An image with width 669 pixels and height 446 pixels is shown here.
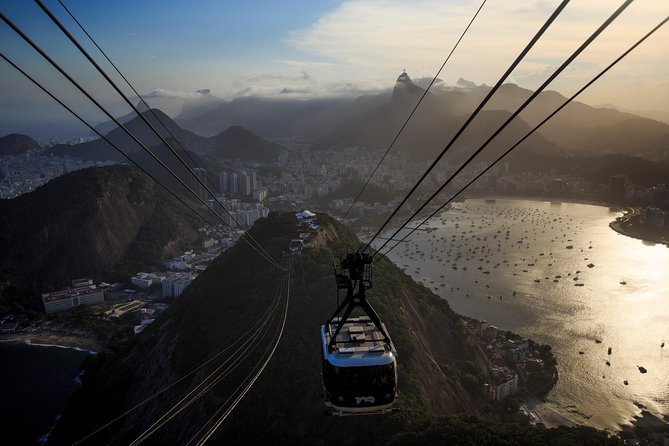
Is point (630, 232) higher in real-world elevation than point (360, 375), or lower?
lower

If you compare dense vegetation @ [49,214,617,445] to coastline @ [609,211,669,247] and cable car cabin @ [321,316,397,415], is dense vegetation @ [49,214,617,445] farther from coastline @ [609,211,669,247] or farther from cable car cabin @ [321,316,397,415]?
coastline @ [609,211,669,247]

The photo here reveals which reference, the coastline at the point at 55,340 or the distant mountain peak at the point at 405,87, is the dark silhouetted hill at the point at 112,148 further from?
the coastline at the point at 55,340

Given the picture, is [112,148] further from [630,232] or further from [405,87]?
[630,232]

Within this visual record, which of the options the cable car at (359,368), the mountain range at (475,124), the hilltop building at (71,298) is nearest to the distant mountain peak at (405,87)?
the mountain range at (475,124)

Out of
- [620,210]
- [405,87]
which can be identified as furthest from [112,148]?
[620,210]

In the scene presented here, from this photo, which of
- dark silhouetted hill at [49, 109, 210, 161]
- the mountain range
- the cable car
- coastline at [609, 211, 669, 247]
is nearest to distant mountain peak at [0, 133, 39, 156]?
dark silhouetted hill at [49, 109, 210, 161]

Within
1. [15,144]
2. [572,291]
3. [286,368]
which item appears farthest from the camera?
[15,144]
